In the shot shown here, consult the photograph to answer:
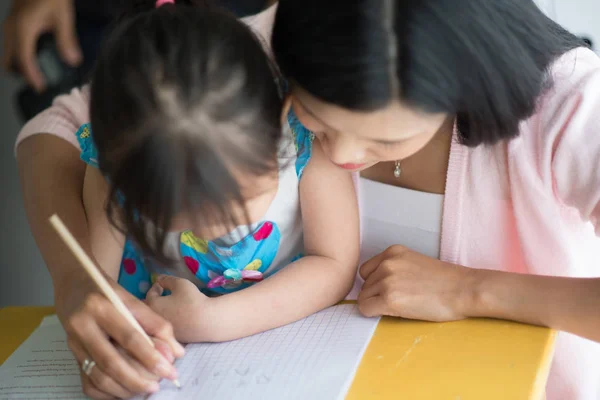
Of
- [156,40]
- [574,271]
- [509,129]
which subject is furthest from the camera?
[574,271]

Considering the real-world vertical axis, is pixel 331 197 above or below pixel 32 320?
above

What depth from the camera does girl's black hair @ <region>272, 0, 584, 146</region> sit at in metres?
0.57

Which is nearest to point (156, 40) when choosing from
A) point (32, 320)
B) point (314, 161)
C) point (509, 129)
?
point (314, 161)

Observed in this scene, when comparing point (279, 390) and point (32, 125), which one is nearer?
point (279, 390)

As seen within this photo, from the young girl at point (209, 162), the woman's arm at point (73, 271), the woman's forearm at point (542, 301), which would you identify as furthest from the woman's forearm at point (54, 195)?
the woman's forearm at point (542, 301)

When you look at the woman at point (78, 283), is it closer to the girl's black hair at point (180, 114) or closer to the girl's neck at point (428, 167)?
the girl's black hair at point (180, 114)

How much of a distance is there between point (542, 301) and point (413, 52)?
283mm

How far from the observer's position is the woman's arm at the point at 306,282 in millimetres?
710

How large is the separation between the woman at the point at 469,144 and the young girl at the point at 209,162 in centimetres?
5

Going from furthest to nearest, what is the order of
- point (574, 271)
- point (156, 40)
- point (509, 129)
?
1. point (574, 271)
2. point (509, 129)
3. point (156, 40)

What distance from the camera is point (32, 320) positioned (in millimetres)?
870

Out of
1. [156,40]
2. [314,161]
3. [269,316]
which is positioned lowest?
[269,316]

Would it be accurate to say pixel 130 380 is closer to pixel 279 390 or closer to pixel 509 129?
pixel 279 390

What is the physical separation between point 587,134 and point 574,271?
8.0 inches
